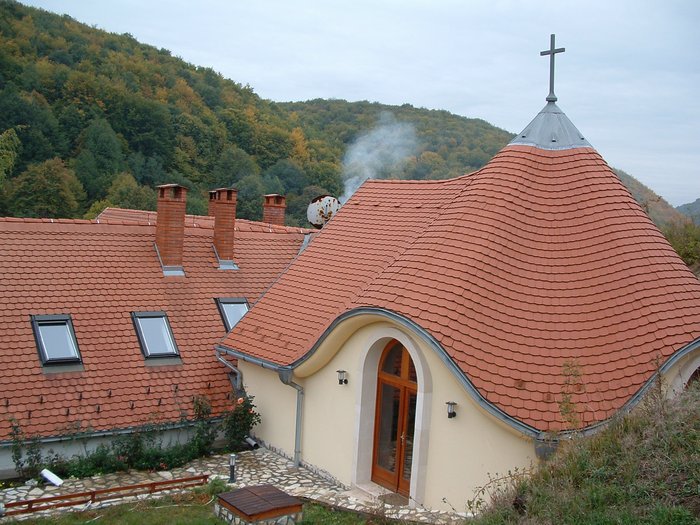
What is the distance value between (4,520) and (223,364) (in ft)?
17.7

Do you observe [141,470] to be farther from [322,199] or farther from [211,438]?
[322,199]

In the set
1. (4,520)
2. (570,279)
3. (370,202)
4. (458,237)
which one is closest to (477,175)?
(458,237)

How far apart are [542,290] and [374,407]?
3.25 m

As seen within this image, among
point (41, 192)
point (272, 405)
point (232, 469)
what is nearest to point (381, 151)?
point (41, 192)

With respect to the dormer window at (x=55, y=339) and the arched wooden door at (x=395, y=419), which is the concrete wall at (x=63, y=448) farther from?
the arched wooden door at (x=395, y=419)

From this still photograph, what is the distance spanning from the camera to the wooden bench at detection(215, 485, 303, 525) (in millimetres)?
9023

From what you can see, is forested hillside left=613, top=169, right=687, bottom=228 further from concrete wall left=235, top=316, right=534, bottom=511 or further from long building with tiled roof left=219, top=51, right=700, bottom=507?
concrete wall left=235, top=316, right=534, bottom=511

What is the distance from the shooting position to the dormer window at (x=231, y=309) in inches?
608

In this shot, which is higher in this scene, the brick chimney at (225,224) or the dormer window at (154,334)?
the brick chimney at (225,224)

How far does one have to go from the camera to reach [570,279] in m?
10.5

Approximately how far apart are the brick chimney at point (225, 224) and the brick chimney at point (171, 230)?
1.16 meters

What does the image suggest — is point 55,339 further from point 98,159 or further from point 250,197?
point 98,159

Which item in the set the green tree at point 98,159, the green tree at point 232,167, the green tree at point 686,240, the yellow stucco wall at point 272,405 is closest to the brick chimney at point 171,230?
the yellow stucco wall at point 272,405

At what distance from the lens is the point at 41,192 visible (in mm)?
41000
